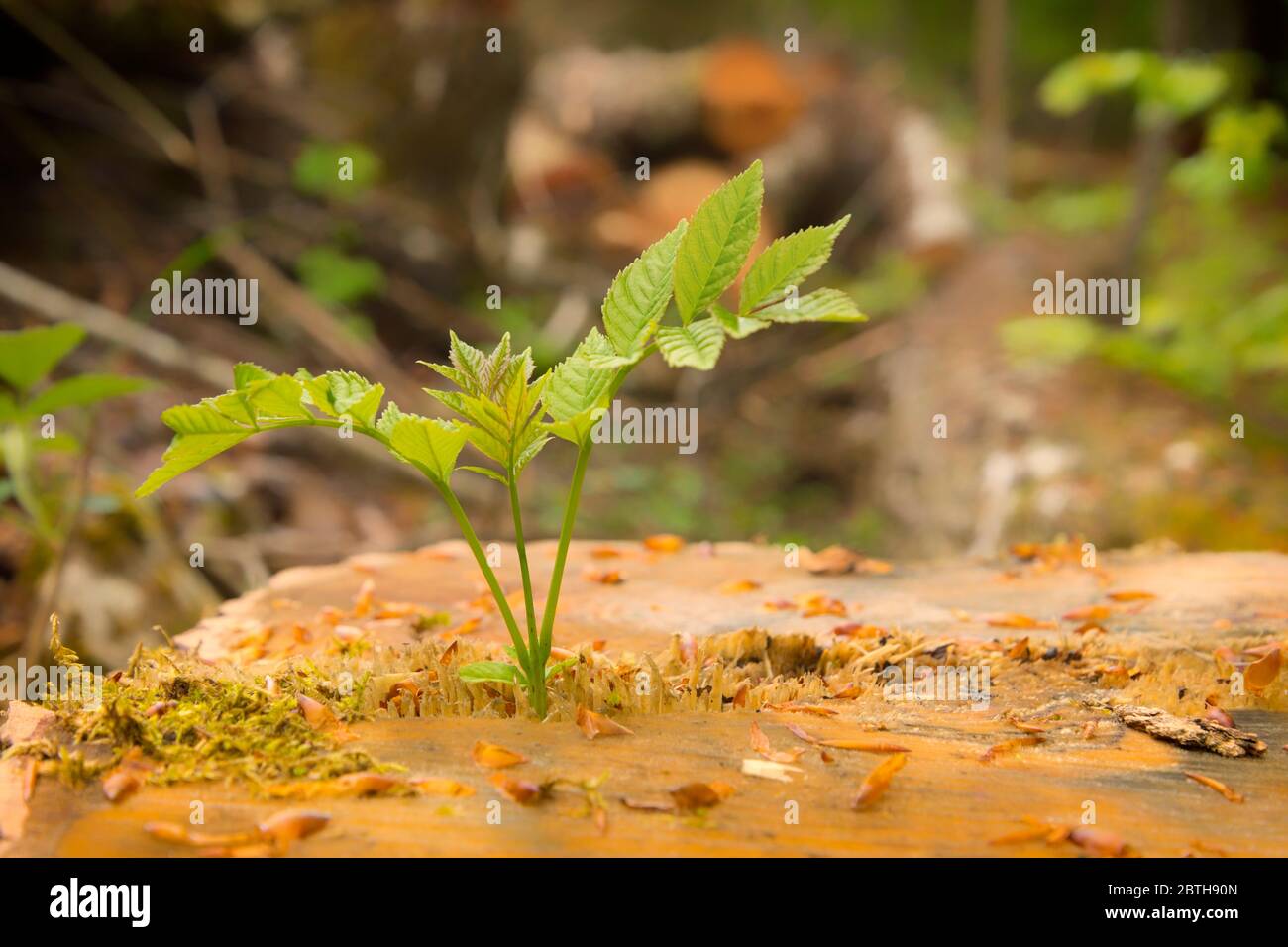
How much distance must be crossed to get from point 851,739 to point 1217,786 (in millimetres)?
536

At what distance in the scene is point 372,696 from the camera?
62.3 inches

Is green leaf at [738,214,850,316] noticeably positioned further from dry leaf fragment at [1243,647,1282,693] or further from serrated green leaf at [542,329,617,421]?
dry leaf fragment at [1243,647,1282,693]

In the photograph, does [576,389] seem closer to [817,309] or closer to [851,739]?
[817,309]

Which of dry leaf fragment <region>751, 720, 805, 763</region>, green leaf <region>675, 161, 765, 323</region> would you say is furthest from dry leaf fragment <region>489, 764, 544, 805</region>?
green leaf <region>675, 161, 765, 323</region>

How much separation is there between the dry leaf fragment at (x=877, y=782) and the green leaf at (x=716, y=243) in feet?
2.38

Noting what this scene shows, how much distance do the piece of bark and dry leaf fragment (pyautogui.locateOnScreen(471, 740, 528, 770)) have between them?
1.01m

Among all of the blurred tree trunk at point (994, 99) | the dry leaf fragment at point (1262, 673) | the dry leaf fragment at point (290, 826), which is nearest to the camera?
the dry leaf fragment at point (290, 826)

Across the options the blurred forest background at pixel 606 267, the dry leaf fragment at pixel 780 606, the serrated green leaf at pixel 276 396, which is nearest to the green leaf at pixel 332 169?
the blurred forest background at pixel 606 267

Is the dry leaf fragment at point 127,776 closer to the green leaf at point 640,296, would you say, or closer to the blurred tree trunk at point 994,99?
the green leaf at point 640,296

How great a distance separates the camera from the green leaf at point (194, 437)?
1.39m

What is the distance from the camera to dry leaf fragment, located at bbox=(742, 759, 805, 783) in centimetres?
139
